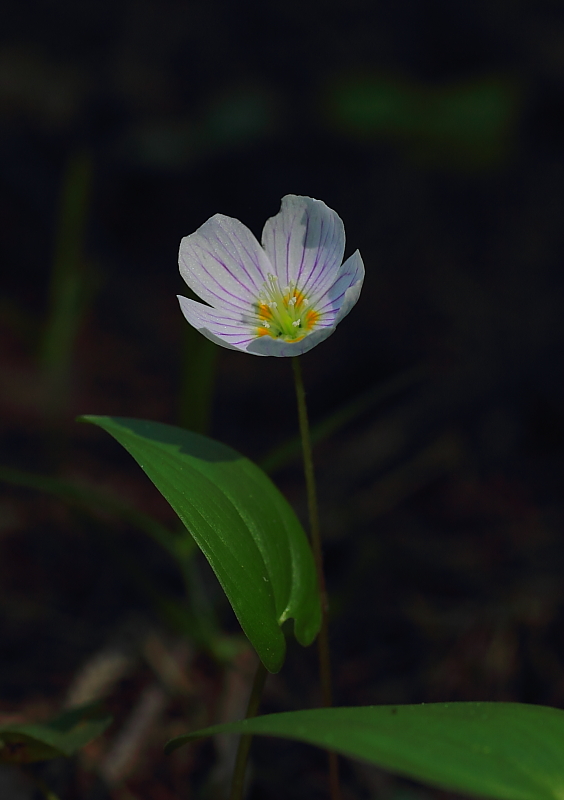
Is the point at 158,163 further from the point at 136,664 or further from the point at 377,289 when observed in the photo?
the point at 136,664

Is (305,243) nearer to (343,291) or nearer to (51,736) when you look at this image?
(343,291)

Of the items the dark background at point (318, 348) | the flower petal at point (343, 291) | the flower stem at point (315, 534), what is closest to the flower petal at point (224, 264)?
the flower petal at point (343, 291)

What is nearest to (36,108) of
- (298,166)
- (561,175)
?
(298,166)

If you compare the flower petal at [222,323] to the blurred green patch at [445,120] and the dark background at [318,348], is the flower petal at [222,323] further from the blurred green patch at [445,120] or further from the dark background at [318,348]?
the blurred green patch at [445,120]

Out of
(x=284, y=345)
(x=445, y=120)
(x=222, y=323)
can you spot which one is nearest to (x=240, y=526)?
(x=284, y=345)

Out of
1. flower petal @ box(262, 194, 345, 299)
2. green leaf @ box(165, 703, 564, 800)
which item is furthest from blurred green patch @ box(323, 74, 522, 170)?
green leaf @ box(165, 703, 564, 800)

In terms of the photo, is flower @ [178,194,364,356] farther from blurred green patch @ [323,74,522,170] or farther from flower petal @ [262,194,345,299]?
blurred green patch @ [323,74,522,170]
